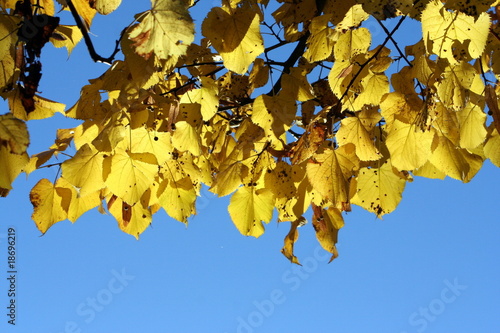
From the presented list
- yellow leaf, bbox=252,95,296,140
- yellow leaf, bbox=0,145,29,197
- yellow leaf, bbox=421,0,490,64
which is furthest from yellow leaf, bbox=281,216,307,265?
yellow leaf, bbox=0,145,29,197

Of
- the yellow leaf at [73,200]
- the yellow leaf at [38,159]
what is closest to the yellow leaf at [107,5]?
the yellow leaf at [38,159]

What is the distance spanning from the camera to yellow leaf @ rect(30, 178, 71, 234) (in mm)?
1655

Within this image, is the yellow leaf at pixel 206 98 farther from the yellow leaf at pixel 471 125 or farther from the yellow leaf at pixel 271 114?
the yellow leaf at pixel 471 125

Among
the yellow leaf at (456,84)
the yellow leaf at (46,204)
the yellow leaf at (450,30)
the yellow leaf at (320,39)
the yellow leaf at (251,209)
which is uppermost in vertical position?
the yellow leaf at (46,204)

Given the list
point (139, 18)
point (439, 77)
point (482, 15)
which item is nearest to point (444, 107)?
point (439, 77)

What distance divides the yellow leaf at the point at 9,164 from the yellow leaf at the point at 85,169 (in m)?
0.34

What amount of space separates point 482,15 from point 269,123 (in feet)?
2.04

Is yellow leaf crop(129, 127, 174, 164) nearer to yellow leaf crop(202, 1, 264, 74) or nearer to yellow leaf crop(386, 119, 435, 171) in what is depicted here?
yellow leaf crop(202, 1, 264, 74)

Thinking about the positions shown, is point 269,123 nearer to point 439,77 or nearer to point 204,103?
point 204,103

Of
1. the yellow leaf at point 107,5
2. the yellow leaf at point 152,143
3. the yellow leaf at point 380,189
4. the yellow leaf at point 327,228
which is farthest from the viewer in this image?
the yellow leaf at point 327,228

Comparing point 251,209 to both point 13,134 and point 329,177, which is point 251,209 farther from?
point 13,134

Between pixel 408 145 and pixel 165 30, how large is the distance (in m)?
0.76

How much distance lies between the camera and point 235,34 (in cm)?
141

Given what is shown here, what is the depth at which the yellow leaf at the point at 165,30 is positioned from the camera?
1.05 m
